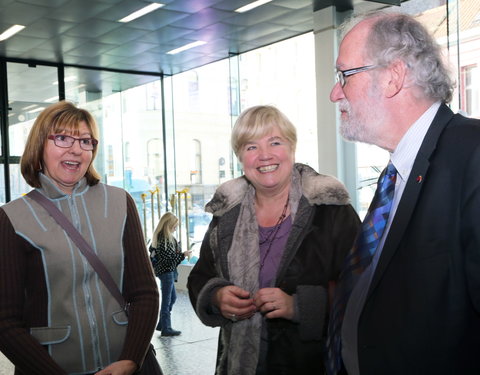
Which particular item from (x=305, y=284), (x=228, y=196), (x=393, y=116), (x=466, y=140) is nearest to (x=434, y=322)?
(x=466, y=140)

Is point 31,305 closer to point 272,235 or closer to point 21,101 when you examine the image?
point 272,235

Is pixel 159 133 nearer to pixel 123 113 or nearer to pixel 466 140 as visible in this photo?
pixel 123 113

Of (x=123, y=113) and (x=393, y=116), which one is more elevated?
(x=123, y=113)

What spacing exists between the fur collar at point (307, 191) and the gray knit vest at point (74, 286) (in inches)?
22.2

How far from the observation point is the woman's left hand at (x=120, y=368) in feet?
5.34

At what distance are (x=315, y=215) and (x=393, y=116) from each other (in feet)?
2.32

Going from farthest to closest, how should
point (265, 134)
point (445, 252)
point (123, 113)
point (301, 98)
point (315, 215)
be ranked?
point (123, 113), point (301, 98), point (265, 134), point (315, 215), point (445, 252)

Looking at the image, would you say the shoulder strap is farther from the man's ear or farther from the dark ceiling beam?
the dark ceiling beam

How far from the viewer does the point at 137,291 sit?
1.80 metres

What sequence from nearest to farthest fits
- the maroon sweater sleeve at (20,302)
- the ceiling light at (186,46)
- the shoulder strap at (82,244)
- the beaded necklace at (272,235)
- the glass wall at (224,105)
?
the maroon sweater sleeve at (20,302), the shoulder strap at (82,244), the beaded necklace at (272,235), the glass wall at (224,105), the ceiling light at (186,46)

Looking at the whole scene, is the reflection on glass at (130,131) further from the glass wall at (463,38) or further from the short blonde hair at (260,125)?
the short blonde hair at (260,125)

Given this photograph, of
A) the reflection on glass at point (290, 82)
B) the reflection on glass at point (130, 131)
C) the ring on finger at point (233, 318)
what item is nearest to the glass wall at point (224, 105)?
the reflection on glass at point (290, 82)

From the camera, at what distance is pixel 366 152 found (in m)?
7.04

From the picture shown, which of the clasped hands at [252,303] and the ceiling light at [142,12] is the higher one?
the ceiling light at [142,12]
